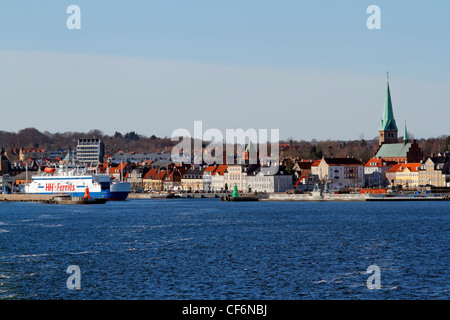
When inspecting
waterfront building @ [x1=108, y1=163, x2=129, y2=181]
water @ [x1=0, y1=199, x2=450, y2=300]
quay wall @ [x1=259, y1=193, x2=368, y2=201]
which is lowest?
water @ [x1=0, y1=199, x2=450, y2=300]

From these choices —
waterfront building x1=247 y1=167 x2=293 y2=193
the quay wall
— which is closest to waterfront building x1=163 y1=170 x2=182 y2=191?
waterfront building x1=247 y1=167 x2=293 y2=193

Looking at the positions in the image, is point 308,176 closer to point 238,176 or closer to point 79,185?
point 238,176

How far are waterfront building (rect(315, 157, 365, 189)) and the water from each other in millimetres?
94229

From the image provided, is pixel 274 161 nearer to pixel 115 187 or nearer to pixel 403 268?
pixel 115 187

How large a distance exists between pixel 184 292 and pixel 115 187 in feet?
326

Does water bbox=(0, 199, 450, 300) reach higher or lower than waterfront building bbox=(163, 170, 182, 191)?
lower

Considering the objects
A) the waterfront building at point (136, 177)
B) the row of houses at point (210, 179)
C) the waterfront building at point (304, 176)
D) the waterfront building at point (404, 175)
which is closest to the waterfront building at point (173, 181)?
the row of houses at point (210, 179)

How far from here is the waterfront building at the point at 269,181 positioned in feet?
492

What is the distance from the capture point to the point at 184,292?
28625 mm

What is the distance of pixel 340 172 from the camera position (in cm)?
15875

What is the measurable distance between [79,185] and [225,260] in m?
90.8

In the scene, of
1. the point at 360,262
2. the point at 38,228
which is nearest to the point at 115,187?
the point at 38,228

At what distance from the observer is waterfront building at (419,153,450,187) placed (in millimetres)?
144875

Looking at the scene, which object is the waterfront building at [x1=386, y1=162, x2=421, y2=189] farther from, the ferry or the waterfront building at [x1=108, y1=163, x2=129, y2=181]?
the waterfront building at [x1=108, y1=163, x2=129, y2=181]
